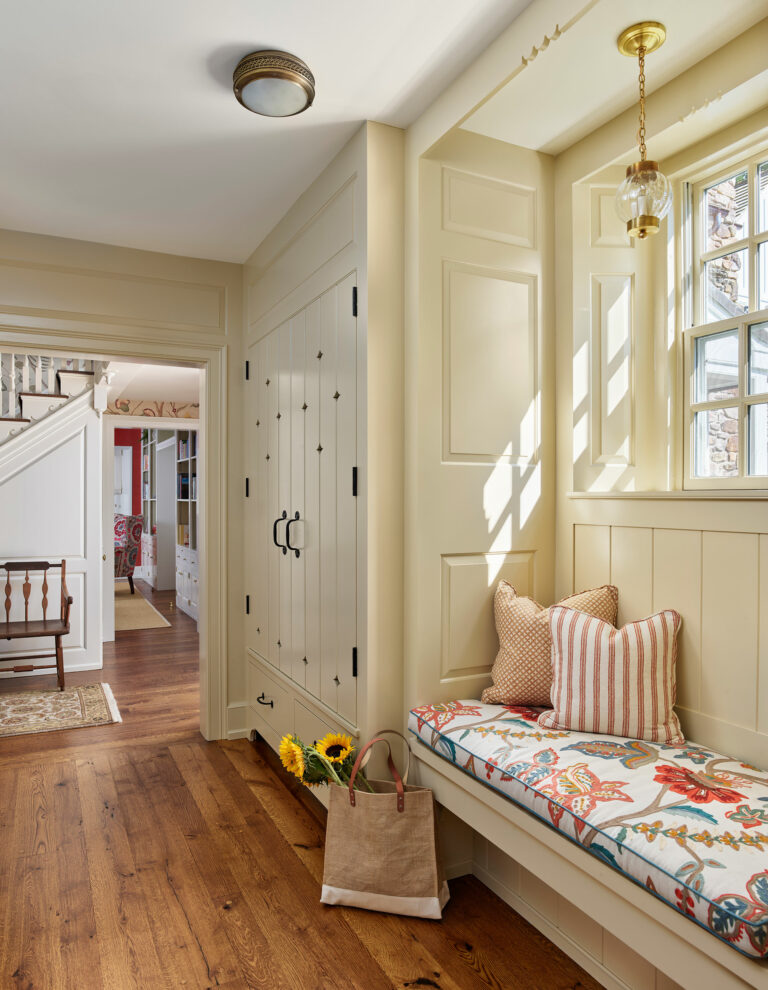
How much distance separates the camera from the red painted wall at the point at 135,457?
11.3 metres

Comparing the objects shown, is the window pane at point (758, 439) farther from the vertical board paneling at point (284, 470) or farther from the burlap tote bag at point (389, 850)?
the vertical board paneling at point (284, 470)

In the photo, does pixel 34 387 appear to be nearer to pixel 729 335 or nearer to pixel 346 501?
pixel 346 501

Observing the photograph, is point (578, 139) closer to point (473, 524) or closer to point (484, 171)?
point (484, 171)

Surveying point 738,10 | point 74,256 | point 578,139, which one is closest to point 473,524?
point 578,139

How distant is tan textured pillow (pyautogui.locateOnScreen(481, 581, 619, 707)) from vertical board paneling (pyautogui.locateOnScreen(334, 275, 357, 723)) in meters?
Result: 0.51

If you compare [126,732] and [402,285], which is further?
[126,732]

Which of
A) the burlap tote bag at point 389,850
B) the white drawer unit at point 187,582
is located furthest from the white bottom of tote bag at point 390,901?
the white drawer unit at point 187,582

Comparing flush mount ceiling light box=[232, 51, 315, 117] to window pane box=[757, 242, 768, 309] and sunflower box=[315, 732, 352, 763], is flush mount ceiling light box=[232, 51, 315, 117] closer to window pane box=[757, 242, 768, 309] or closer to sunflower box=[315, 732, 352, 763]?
window pane box=[757, 242, 768, 309]

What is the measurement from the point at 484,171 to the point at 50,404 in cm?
426

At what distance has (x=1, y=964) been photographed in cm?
186

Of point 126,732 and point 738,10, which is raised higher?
point 738,10

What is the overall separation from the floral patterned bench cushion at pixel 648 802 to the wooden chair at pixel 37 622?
11.0 ft

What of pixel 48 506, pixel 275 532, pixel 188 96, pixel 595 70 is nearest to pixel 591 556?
pixel 275 532

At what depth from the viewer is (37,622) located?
4805 mm
